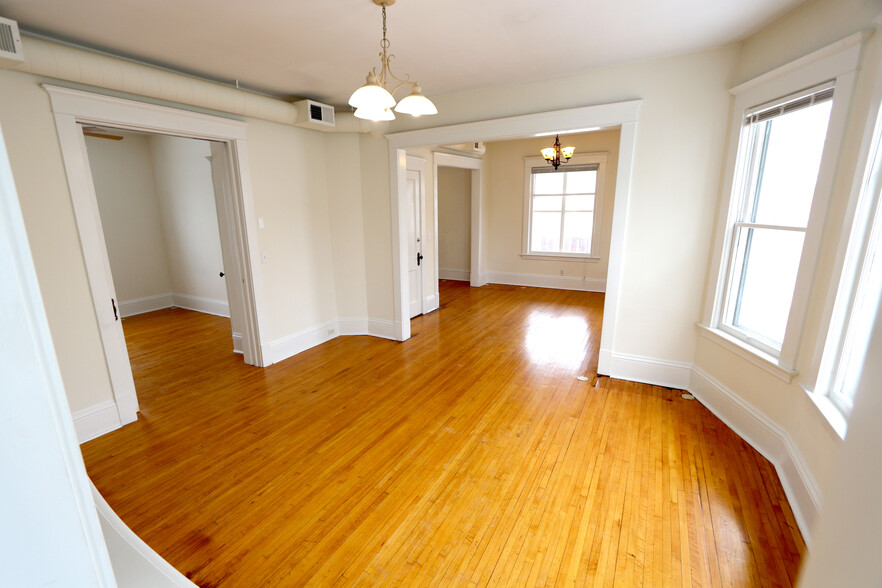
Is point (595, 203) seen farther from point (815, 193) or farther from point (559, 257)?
point (815, 193)

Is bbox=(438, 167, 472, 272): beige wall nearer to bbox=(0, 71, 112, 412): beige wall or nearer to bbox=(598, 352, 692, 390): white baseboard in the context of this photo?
bbox=(598, 352, 692, 390): white baseboard

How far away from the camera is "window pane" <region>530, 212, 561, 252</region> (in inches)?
324

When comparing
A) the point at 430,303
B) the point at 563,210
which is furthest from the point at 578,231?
the point at 430,303

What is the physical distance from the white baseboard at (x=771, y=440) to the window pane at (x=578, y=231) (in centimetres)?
472

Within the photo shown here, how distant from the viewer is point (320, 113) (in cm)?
435

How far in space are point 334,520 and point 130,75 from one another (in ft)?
11.3

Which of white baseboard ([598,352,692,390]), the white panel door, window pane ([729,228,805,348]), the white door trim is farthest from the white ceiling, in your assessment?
white baseboard ([598,352,692,390])

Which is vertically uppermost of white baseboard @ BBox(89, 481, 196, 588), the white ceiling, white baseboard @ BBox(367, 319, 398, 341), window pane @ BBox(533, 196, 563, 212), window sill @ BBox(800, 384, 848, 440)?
the white ceiling

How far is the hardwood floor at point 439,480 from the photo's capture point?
204 centimetres

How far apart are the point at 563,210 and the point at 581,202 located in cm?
37

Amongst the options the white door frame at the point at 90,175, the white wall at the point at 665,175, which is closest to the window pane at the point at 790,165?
the white wall at the point at 665,175

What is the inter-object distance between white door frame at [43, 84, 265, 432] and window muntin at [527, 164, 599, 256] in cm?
579

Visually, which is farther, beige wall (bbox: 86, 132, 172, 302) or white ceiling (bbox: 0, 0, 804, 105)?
beige wall (bbox: 86, 132, 172, 302)

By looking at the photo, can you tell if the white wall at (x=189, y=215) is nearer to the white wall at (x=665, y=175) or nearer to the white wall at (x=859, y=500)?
the white wall at (x=665, y=175)
